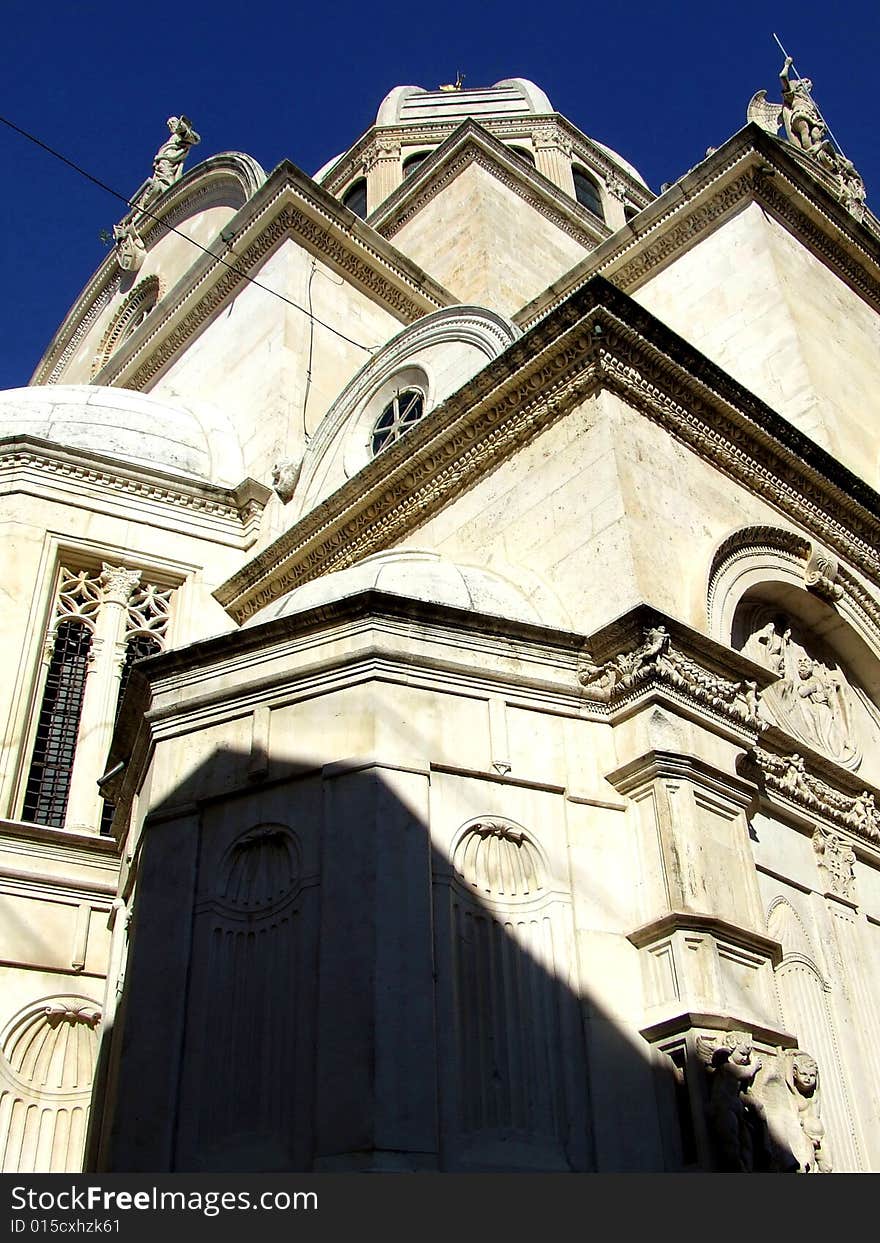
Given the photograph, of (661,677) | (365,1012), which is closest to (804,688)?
(661,677)

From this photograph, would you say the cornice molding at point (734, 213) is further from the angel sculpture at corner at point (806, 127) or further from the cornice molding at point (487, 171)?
the cornice molding at point (487, 171)

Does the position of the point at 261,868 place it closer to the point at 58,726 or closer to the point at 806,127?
the point at 58,726

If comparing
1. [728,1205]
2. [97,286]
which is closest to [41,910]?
[728,1205]

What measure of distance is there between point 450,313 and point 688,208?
14.4 ft

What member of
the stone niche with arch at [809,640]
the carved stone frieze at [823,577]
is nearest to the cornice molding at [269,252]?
the carved stone frieze at [823,577]

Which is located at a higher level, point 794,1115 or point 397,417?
point 397,417

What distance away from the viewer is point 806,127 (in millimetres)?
19047

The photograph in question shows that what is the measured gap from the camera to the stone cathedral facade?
24.9 feet

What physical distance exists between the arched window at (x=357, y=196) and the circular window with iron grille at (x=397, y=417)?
622 inches

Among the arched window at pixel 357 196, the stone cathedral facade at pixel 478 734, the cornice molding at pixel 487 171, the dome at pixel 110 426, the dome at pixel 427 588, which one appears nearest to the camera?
the stone cathedral facade at pixel 478 734

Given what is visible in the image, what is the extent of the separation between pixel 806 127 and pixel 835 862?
13.0m

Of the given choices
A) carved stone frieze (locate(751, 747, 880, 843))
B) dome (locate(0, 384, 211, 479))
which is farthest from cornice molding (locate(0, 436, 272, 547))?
carved stone frieze (locate(751, 747, 880, 843))

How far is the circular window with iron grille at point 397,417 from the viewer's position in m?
13.7

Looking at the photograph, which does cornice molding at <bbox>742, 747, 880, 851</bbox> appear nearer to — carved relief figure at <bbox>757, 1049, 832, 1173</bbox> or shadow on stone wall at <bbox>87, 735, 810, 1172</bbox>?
carved relief figure at <bbox>757, 1049, 832, 1173</bbox>
